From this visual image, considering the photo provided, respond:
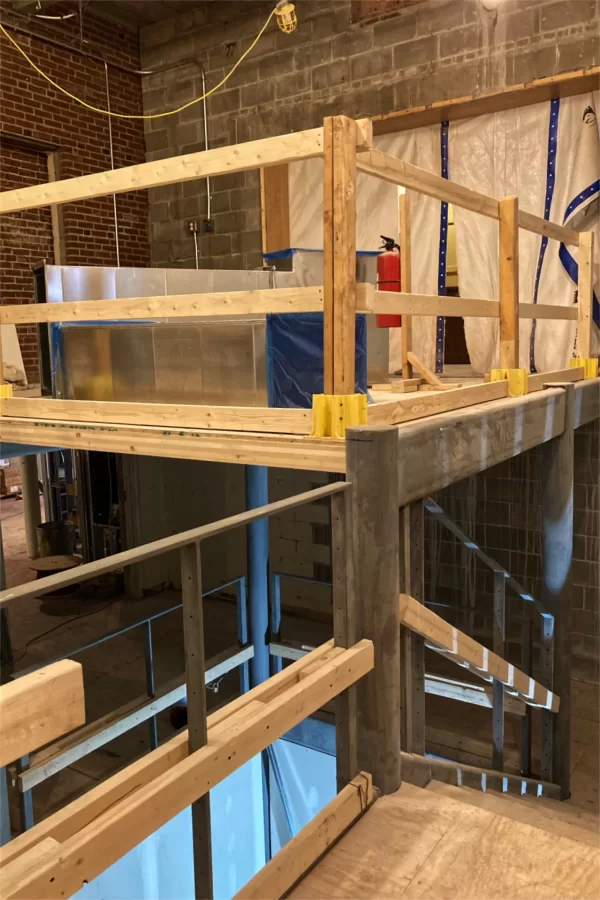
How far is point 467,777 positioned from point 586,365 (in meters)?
2.65

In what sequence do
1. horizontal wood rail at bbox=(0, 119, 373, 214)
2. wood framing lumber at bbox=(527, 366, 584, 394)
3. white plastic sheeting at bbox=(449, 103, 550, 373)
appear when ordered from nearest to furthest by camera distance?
horizontal wood rail at bbox=(0, 119, 373, 214)
wood framing lumber at bbox=(527, 366, 584, 394)
white plastic sheeting at bbox=(449, 103, 550, 373)

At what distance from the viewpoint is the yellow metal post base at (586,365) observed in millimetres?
4793

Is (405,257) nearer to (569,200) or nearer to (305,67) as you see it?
(569,200)

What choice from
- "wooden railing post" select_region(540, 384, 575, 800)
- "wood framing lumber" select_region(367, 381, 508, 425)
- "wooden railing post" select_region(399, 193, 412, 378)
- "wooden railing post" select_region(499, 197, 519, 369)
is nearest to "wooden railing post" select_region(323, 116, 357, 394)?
"wood framing lumber" select_region(367, 381, 508, 425)

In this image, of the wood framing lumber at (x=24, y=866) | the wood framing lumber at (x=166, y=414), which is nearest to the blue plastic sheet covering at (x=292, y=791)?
the wood framing lumber at (x=166, y=414)

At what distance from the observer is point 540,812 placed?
3.92 metres

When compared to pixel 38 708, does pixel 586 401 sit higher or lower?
higher

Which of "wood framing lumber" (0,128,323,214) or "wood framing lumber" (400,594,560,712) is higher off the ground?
"wood framing lumber" (0,128,323,214)

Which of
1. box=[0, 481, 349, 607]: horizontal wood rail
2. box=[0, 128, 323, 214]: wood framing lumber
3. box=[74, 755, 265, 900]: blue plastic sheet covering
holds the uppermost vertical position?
box=[0, 128, 323, 214]: wood framing lumber

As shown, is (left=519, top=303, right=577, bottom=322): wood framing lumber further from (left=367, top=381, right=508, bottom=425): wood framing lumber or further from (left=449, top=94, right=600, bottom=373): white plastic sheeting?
(left=449, top=94, right=600, bottom=373): white plastic sheeting

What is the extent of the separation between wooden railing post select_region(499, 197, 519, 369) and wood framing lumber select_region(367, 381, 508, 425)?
279 millimetres

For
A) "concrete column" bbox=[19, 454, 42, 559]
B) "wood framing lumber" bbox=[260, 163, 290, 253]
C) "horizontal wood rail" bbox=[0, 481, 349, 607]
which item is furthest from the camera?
"concrete column" bbox=[19, 454, 42, 559]

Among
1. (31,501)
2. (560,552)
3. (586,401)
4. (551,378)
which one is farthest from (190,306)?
(31,501)

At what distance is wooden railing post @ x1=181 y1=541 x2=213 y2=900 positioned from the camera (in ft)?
5.89
